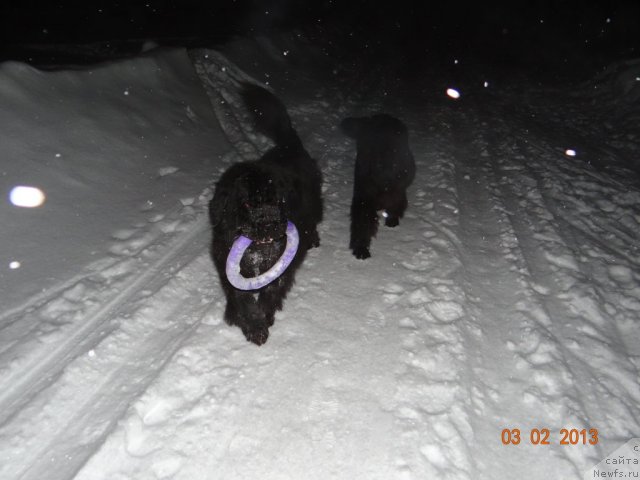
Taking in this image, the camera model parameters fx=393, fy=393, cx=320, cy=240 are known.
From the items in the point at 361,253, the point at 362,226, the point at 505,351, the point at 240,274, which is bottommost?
the point at 505,351

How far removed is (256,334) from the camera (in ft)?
10.2

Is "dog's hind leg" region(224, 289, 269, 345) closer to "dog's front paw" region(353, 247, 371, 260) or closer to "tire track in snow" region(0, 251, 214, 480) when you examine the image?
"tire track in snow" region(0, 251, 214, 480)

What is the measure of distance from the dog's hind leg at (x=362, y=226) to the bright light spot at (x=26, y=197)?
3.26m

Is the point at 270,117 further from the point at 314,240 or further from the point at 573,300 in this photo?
the point at 573,300

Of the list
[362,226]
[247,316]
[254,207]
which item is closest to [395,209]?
[362,226]

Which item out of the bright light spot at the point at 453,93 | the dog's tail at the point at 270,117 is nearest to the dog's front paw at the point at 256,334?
the dog's tail at the point at 270,117

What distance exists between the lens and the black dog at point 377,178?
4.42 m

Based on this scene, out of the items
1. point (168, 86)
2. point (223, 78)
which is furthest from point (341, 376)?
point (223, 78)

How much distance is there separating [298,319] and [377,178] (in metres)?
2.16

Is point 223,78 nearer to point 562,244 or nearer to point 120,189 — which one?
point 120,189

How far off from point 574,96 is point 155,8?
11736 millimetres

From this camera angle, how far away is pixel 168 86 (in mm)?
6469

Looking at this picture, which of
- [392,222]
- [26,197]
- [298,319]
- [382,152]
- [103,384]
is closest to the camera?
[103,384]

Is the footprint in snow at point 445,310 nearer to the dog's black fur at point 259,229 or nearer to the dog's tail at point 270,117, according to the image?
the dog's black fur at point 259,229
